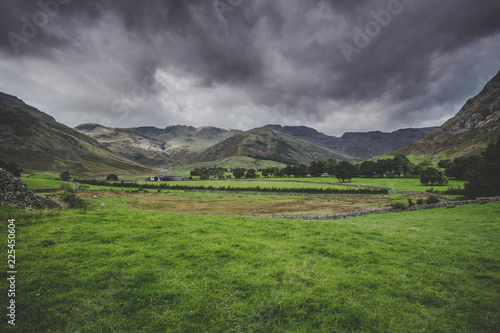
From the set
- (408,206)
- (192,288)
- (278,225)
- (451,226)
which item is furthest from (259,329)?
(408,206)

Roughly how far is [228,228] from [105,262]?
6822mm

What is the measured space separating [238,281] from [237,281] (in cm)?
4

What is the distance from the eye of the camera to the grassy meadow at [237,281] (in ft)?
17.4

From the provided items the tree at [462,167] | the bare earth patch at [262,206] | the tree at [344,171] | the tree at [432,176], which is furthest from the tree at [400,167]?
the bare earth patch at [262,206]

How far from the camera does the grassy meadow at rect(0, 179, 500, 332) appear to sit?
17.4 feet

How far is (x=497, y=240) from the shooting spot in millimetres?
11609

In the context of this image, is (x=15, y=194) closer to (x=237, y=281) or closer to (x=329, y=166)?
(x=237, y=281)

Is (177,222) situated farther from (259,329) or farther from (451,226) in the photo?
(451,226)

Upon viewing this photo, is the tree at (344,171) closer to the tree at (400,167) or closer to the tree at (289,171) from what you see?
the tree at (400,167)

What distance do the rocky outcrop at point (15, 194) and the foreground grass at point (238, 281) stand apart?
185 centimetres

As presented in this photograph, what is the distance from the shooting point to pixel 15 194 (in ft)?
41.1

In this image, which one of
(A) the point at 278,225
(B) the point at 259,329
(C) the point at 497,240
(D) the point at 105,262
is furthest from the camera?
(A) the point at 278,225

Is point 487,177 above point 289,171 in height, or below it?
below

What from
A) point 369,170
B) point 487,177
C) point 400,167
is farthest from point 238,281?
point 400,167
